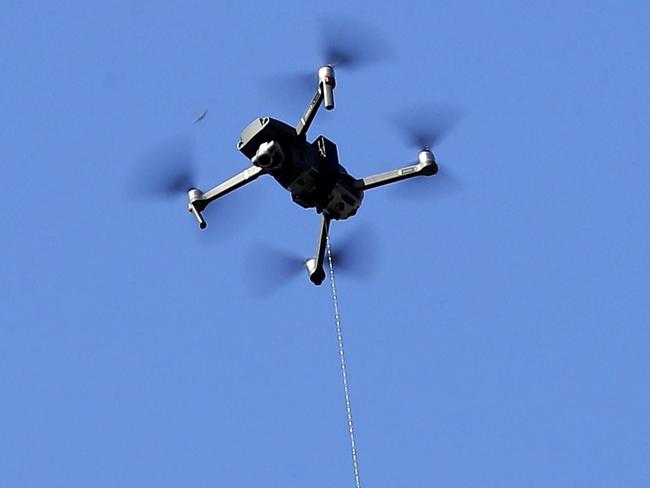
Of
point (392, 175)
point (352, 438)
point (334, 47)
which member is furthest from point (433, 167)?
point (352, 438)

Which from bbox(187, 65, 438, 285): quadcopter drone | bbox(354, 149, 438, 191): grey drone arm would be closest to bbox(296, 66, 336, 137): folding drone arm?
bbox(187, 65, 438, 285): quadcopter drone

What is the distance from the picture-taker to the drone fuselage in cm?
2627

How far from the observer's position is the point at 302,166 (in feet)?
86.3

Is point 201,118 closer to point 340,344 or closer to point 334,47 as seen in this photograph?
point 334,47

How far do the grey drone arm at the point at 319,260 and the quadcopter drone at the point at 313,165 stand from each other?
0.28 meters

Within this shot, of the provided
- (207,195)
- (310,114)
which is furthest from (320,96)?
(207,195)

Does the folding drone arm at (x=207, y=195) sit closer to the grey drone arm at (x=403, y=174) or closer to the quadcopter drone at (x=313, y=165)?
the quadcopter drone at (x=313, y=165)

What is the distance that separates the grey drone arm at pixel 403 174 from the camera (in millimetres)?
26656

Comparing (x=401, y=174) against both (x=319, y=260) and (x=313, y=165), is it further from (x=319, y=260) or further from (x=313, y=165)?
(x=319, y=260)

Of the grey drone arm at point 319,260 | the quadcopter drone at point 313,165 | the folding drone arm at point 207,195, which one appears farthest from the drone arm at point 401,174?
the folding drone arm at point 207,195

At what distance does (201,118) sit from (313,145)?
85.0 inches

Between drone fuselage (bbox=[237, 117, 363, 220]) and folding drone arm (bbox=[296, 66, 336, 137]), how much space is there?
193 mm

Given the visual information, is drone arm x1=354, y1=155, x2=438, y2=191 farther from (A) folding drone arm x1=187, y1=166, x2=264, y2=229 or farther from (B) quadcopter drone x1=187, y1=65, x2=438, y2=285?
(A) folding drone arm x1=187, y1=166, x2=264, y2=229

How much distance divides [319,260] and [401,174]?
2816 mm
